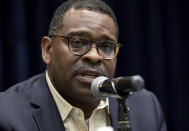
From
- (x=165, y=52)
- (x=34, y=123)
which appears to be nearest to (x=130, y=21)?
(x=165, y=52)

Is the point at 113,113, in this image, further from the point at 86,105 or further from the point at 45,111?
the point at 45,111

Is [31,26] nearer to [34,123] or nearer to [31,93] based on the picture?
[31,93]

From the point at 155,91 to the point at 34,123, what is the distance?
4.95 feet

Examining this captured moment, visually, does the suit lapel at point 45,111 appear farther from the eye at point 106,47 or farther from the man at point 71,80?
the eye at point 106,47

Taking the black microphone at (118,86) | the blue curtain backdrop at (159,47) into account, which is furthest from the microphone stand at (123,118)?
the blue curtain backdrop at (159,47)

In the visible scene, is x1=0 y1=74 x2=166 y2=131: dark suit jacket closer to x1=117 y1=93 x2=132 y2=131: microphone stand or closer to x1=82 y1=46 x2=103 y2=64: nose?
x1=82 y1=46 x2=103 y2=64: nose

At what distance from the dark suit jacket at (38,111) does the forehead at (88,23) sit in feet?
1.36

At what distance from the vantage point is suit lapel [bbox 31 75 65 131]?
167 cm

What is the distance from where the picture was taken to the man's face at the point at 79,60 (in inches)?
64.9

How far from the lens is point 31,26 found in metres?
2.60

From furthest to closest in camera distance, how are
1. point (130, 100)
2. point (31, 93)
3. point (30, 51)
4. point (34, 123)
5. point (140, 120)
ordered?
point (30, 51) < point (130, 100) < point (140, 120) < point (31, 93) < point (34, 123)

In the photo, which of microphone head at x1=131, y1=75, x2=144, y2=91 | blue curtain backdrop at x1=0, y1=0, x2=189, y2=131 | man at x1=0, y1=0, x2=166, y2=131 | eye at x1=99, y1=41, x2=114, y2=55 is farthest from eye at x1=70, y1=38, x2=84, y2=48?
blue curtain backdrop at x1=0, y1=0, x2=189, y2=131

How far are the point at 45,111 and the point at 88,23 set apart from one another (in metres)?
0.56

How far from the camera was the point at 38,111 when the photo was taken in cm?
171
